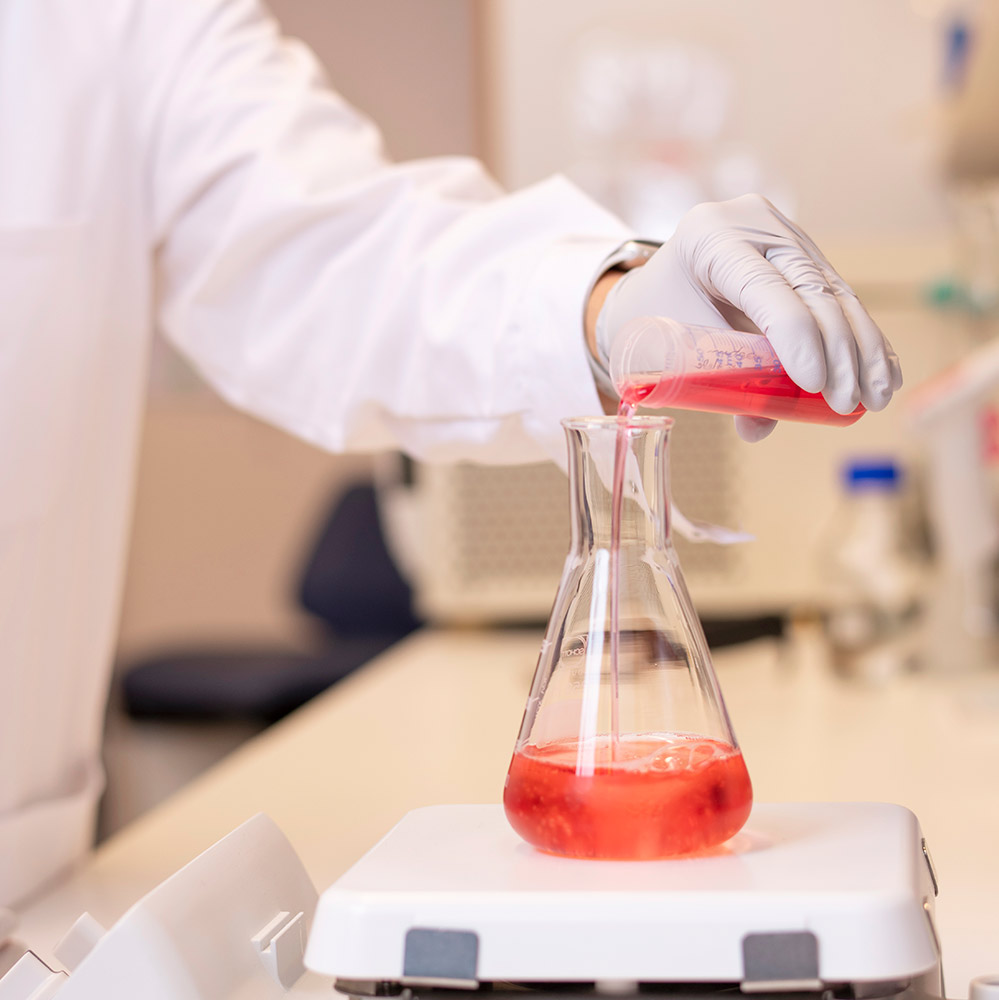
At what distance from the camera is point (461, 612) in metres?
2.09

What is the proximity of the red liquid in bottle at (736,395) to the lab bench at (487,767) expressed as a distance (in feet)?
1.00

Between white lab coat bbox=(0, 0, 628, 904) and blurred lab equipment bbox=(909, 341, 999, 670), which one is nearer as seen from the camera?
white lab coat bbox=(0, 0, 628, 904)

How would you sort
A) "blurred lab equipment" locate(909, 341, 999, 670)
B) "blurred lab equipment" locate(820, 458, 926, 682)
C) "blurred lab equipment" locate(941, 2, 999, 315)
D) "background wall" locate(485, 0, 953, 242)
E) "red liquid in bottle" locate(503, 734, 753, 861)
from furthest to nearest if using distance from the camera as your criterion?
1. "background wall" locate(485, 0, 953, 242)
2. "blurred lab equipment" locate(941, 2, 999, 315)
3. "blurred lab equipment" locate(820, 458, 926, 682)
4. "blurred lab equipment" locate(909, 341, 999, 670)
5. "red liquid in bottle" locate(503, 734, 753, 861)

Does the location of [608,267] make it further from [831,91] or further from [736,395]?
[831,91]

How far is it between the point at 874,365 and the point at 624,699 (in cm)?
21

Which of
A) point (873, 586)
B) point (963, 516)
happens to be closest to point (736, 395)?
point (963, 516)

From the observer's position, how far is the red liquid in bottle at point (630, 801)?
1.68 feet

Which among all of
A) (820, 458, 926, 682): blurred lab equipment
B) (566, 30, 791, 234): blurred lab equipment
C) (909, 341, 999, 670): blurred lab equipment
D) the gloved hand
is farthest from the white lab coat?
(566, 30, 791, 234): blurred lab equipment

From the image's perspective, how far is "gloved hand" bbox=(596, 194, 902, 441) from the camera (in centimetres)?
58

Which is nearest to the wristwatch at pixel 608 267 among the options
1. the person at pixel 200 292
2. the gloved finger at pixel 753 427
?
the person at pixel 200 292

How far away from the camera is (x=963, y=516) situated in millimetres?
1546

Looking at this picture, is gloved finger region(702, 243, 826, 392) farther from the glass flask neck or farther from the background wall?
the background wall

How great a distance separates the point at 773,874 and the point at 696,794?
1.9 inches

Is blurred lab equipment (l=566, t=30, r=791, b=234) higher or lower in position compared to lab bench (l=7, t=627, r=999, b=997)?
higher
